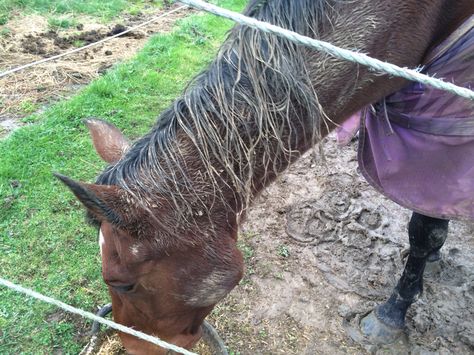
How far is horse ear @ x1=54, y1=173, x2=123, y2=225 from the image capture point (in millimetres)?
1268

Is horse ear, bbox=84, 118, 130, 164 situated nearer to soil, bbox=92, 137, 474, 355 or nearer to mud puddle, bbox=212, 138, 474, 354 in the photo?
soil, bbox=92, 137, 474, 355

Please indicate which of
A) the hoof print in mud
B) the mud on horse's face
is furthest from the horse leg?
→ the mud on horse's face

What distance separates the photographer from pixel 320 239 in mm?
3018

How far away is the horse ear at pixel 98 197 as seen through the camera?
127 cm

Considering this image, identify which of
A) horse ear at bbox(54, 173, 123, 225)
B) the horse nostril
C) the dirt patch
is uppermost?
horse ear at bbox(54, 173, 123, 225)

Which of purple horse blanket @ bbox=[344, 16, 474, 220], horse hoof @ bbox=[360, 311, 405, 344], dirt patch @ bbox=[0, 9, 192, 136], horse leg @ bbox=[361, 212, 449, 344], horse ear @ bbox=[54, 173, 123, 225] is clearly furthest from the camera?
dirt patch @ bbox=[0, 9, 192, 136]

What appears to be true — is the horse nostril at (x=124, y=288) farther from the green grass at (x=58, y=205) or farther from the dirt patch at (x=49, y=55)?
the dirt patch at (x=49, y=55)

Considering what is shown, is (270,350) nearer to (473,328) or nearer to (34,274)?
(473,328)

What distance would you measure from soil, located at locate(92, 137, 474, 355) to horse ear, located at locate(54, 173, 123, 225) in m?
1.01

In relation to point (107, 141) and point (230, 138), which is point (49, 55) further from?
point (230, 138)

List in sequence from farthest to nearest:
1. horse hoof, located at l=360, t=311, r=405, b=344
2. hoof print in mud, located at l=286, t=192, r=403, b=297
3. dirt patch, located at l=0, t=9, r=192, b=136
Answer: dirt patch, located at l=0, t=9, r=192, b=136, hoof print in mud, located at l=286, t=192, r=403, b=297, horse hoof, located at l=360, t=311, r=405, b=344

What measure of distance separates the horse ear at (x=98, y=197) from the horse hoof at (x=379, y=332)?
166 cm

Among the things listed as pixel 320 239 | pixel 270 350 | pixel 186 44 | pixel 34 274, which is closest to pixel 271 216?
pixel 320 239

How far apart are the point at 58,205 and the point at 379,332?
2.25 m
